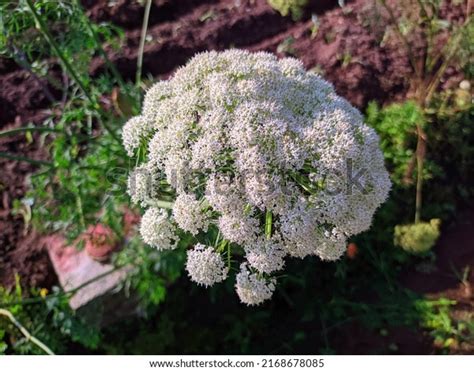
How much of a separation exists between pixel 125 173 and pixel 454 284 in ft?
7.23

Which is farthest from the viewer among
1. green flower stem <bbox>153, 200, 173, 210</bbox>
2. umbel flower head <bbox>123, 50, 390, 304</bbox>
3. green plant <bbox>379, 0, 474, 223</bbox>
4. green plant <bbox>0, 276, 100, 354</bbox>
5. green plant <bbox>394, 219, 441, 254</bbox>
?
green plant <bbox>379, 0, 474, 223</bbox>

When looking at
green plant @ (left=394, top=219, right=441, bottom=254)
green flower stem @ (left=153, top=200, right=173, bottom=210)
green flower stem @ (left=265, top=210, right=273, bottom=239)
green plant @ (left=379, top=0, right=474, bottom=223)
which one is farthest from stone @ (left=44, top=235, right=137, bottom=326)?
green plant @ (left=379, top=0, right=474, bottom=223)

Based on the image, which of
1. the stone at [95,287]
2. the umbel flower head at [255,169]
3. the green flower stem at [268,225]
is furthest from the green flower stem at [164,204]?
the stone at [95,287]

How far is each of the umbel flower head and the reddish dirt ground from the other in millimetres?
Answer: 1413

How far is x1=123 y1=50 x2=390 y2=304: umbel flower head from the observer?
227cm

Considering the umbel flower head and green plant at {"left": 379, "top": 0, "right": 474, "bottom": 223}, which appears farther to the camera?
green plant at {"left": 379, "top": 0, "right": 474, "bottom": 223}

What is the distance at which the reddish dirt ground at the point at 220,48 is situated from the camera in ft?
12.6

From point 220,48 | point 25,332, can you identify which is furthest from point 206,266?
point 220,48

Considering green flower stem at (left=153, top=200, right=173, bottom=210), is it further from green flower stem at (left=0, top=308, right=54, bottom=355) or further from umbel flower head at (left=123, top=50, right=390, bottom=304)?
green flower stem at (left=0, top=308, right=54, bottom=355)

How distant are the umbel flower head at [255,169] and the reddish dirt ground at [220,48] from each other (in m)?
1.41

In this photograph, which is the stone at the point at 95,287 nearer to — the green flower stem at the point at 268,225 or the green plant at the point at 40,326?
the green plant at the point at 40,326

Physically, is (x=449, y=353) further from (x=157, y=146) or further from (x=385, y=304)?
(x=157, y=146)

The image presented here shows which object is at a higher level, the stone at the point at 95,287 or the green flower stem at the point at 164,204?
the green flower stem at the point at 164,204

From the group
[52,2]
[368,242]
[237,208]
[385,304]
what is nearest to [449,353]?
[385,304]
